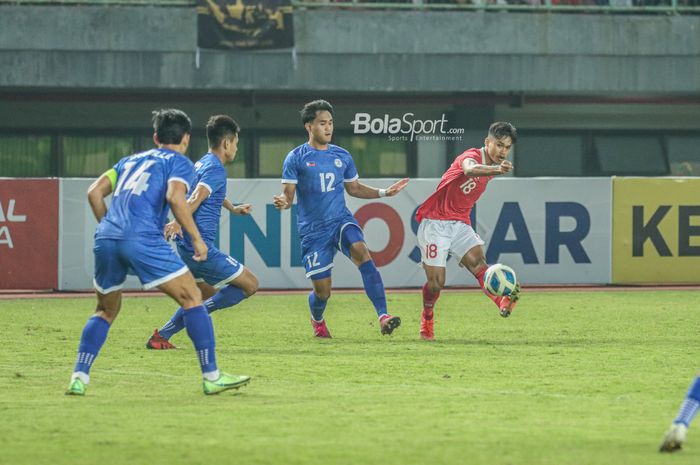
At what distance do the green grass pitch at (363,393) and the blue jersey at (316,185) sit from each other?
1.18m

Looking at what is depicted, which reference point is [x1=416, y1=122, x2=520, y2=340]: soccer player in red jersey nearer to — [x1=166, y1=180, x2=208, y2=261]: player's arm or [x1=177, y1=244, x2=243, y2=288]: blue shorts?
[x1=177, y1=244, x2=243, y2=288]: blue shorts

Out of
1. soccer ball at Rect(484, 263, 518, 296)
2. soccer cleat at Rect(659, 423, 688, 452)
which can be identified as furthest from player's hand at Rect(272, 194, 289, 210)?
soccer cleat at Rect(659, 423, 688, 452)

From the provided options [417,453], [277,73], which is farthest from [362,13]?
[417,453]

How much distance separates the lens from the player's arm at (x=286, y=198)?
1355 centimetres

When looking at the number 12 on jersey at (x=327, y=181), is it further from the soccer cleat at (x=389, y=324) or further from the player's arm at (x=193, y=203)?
the player's arm at (x=193, y=203)

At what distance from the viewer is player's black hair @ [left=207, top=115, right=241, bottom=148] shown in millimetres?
12516

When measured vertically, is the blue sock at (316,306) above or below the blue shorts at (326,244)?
below

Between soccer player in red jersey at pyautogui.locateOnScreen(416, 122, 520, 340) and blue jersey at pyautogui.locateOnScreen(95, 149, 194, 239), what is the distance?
4806mm

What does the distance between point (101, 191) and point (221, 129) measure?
115 inches

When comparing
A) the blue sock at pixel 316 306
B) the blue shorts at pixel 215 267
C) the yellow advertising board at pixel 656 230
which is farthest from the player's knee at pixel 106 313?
the yellow advertising board at pixel 656 230

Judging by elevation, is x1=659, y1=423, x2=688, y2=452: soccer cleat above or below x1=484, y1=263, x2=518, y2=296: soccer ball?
below

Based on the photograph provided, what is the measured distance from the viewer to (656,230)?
21.8 m

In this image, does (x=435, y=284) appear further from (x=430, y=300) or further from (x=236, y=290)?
(x=236, y=290)

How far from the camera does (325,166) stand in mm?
14109
